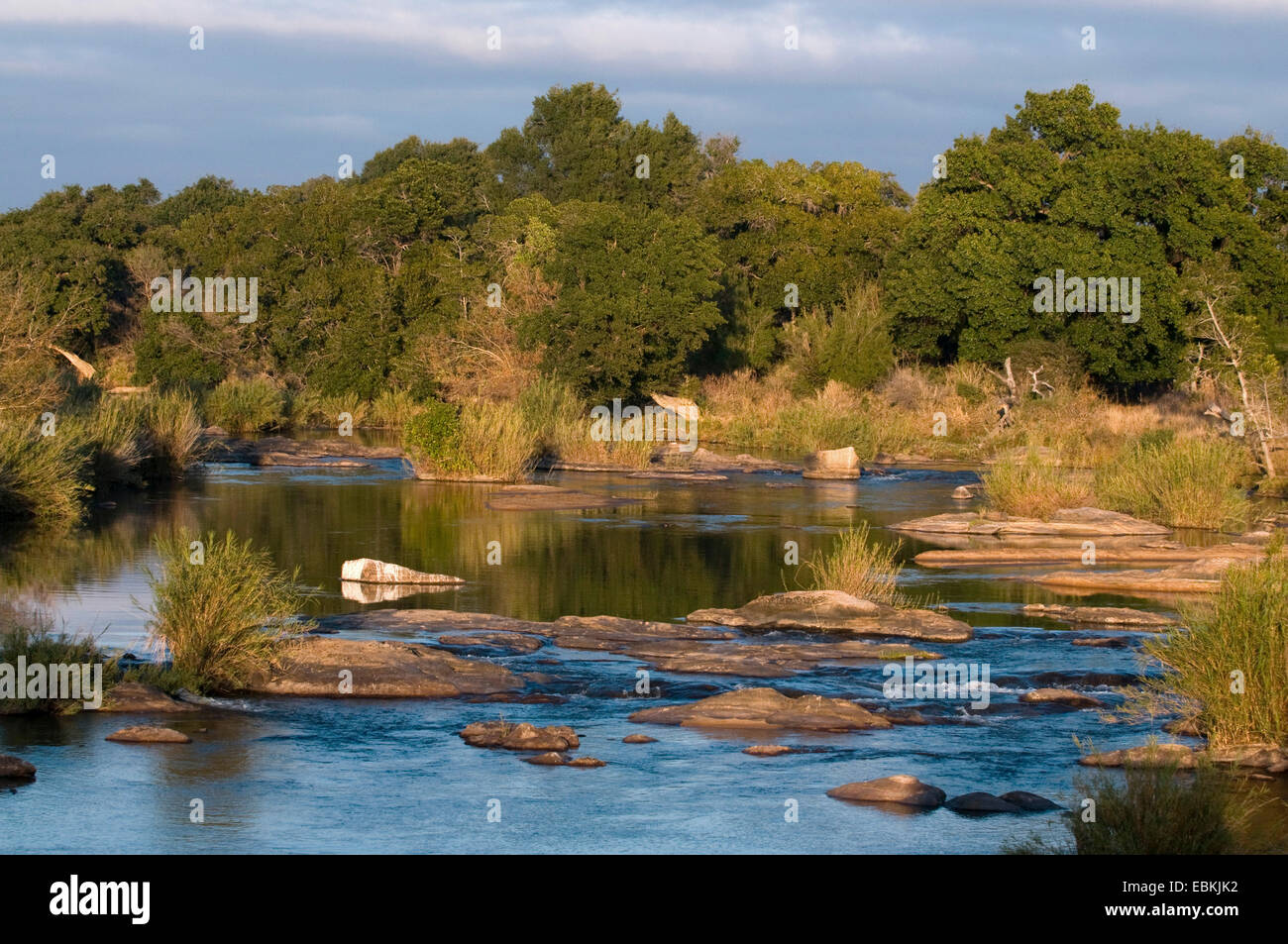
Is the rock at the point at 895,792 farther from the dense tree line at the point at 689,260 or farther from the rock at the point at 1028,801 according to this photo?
the dense tree line at the point at 689,260

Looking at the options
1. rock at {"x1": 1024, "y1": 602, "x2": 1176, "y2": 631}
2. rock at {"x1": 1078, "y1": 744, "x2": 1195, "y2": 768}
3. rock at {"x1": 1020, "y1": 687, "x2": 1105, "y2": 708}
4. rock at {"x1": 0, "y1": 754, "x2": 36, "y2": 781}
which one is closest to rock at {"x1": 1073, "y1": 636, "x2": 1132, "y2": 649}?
rock at {"x1": 1024, "y1": 602, "x2": 1176, "y2": 631}

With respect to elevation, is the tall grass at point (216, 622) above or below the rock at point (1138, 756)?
above

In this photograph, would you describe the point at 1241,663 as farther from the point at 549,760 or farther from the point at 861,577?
the point at 861,577

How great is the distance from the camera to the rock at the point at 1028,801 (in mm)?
9477

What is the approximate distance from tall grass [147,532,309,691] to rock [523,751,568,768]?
326 centimetres

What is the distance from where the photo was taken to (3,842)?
27.7 ft

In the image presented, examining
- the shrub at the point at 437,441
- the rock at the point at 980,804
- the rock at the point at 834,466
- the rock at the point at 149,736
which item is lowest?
the rock at the point at 980,804

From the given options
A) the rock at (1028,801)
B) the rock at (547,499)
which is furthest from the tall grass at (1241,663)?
the rock at (547,499)

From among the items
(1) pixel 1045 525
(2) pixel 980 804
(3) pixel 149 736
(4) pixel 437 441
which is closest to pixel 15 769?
(3) pixel 149 736

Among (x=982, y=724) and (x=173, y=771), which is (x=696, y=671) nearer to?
(x=982, y=724)

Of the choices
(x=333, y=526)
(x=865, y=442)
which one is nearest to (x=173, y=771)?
(x=333, y=526)

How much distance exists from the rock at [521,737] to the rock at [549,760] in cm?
27

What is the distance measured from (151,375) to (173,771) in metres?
43.1

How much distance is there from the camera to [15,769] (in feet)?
32.2
